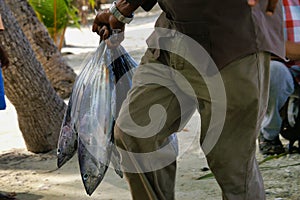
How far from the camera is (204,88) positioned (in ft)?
9.02

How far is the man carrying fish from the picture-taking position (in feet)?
8.65

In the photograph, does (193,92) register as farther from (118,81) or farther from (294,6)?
(294,6)

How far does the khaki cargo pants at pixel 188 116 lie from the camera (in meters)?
2.69

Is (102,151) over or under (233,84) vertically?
under

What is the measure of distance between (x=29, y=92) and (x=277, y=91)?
72.5 inches

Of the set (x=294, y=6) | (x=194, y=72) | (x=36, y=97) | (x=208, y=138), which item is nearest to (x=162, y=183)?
(x=208, y=138)

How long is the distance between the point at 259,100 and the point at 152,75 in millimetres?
443

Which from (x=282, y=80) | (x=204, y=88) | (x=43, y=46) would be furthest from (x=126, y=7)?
(x=43, y=46)

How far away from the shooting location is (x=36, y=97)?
17.4 feet

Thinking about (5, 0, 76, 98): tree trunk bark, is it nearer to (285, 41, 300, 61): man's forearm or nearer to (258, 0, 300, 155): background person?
(258, 0, 300, 155): background person

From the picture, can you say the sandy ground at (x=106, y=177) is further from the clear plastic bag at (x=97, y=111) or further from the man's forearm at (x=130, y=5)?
the man's forearm at (x=130, y=5)

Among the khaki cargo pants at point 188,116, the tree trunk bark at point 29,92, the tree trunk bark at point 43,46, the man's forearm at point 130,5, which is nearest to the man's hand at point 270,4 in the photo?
the khaki cargo pants at point 188,116

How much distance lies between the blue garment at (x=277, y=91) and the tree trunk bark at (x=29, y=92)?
168 cm

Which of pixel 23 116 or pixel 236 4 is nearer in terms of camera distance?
pixel 236 4
